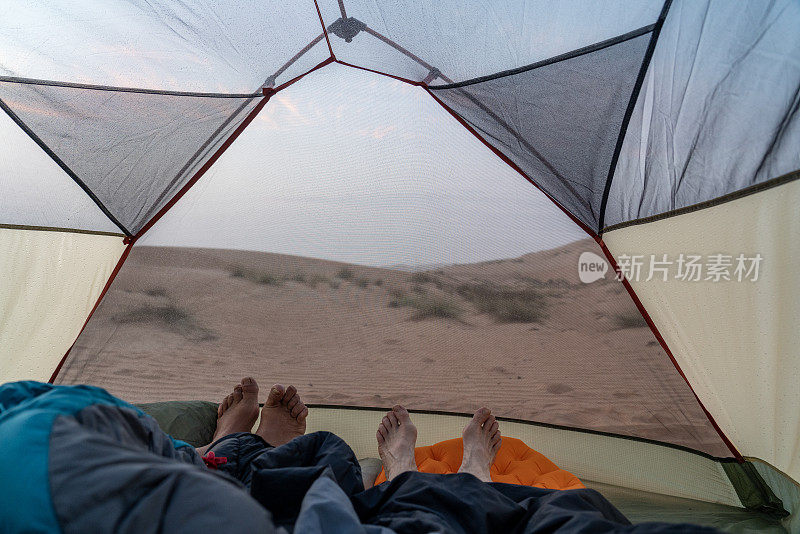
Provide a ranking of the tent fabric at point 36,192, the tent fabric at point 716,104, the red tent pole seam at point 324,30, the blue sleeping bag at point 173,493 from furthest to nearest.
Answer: the tent fabric at point 36,192 < the red tent pole seam at point 324,30 < the tent fabric at point 716,104 < the blue sleeping bag at point 173,493

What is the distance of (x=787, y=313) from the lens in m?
1.28

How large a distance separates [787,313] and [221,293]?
63.8 inches

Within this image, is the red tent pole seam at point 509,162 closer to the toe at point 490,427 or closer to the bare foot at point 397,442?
the toe at point 490,427

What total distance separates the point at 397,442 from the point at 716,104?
45.2 inches

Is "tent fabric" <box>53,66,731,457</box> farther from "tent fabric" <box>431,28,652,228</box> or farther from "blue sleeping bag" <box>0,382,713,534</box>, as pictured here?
"blue sleeping bag" <box>0,382,713,534</box>

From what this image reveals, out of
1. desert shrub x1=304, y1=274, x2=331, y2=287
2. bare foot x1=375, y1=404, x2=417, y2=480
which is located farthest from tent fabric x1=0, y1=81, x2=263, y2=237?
bare foot x1=375, y1=404, x2=417, y2=480

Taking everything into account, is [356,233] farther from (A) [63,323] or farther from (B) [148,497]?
(B) [148,497]

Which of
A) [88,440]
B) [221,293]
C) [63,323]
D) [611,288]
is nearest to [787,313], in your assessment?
[611,288]

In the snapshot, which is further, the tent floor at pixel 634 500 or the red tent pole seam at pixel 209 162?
the red tent pole seam at pixel 209 162

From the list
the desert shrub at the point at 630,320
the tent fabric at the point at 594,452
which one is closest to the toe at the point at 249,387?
the tent fabric at the point at 594,452

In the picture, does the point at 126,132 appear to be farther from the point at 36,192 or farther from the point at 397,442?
the point at 397,442

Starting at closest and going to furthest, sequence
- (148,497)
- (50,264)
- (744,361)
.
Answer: (148,497), (744,361), (50,264)

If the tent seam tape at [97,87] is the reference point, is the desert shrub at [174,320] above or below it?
below

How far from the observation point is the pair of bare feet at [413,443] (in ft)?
5.19
